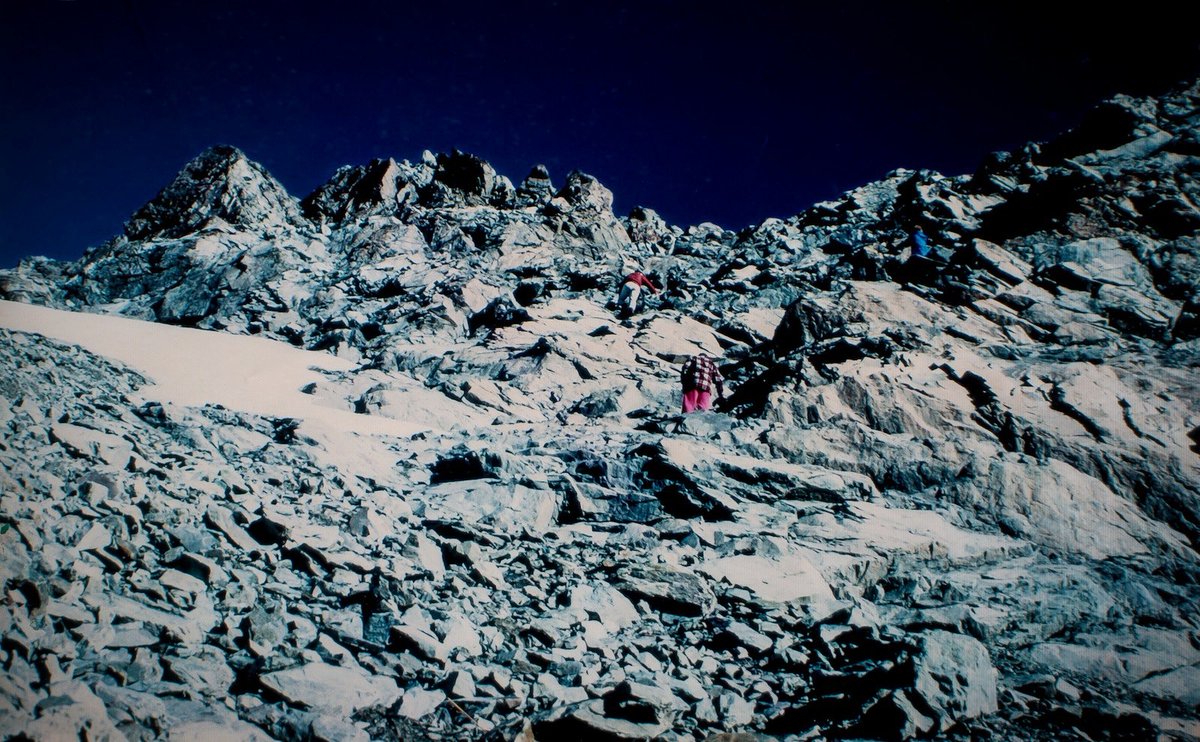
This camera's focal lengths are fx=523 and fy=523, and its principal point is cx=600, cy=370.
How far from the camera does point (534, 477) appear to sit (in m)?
7.73

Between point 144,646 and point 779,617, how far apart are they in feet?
17.4

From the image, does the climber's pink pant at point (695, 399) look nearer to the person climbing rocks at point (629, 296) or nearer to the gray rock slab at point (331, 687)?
the person climbing rocks at point (629, 296)

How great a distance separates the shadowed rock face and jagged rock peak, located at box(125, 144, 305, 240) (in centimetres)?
1667

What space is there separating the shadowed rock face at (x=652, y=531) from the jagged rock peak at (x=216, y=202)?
656 inches

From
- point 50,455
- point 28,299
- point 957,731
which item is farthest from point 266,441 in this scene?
point 28,299

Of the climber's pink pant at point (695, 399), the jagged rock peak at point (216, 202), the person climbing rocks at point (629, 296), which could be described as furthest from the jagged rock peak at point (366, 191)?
the climber's pink pant at point (695, 399)

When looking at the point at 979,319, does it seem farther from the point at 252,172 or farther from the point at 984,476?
the point at 252,172

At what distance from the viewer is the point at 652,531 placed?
6.81 metres

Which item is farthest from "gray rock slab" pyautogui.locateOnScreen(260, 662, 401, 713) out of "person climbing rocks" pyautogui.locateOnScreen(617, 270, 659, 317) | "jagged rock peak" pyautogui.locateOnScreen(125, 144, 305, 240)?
"jagged rock peak" pyautogui.locateOnScreen(125, 144, 305, 240)

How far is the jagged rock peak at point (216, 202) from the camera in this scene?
28.1 m

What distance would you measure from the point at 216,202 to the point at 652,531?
1310 inches

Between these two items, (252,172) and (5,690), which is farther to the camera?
(252,172)

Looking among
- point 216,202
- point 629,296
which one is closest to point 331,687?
point 629,296

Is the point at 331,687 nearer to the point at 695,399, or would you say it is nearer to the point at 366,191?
the point at 695,399
